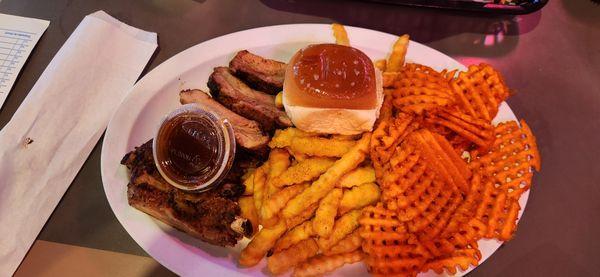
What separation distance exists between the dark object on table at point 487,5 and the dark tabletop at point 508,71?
0.26m

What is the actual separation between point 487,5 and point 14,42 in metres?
3.26

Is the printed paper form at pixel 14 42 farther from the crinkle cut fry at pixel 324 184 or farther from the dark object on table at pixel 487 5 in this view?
the dark object on table at pixel 487 5

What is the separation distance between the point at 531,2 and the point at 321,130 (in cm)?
167

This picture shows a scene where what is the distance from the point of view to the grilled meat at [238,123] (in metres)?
2.28

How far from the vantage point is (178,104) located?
2.59 m

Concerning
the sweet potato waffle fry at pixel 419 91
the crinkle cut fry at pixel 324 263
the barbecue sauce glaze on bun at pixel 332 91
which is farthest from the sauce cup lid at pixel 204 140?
the sweet potato waffle fry at pixel 419 91

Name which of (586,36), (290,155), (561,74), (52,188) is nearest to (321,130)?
(290,155)

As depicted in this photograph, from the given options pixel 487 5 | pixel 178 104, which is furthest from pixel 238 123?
pixel 487 5

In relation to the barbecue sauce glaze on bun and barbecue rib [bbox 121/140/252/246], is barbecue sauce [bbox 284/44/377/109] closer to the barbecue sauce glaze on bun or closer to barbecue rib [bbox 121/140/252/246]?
the barbecue sauce glaze on bun

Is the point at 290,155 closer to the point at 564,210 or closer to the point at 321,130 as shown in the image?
the point at 321,130

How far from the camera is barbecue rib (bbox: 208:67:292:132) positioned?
7.85ft

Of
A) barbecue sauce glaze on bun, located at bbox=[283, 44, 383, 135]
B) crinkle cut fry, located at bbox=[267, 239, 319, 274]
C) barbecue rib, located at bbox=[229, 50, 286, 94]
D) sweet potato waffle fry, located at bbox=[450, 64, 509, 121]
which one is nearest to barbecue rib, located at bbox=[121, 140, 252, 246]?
crinkle cut fry, located at bbox=[267, 239, 319, 274]

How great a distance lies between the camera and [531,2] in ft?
8.86

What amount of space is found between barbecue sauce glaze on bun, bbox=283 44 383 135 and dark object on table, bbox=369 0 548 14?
0.89m
